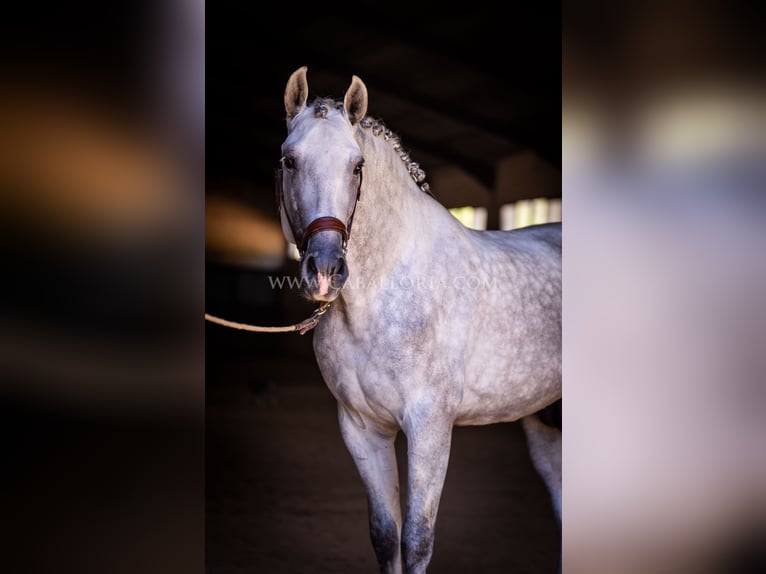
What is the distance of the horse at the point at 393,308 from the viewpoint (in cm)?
261

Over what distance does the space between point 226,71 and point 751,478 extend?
4372 mm

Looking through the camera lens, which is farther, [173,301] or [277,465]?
[277,465]

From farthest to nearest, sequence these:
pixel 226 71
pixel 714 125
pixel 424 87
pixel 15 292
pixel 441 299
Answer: pixel 226 71, pixel 424 87, pixel 441 299, pixel 714 125, pixel 15 292

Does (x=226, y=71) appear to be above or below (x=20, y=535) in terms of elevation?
above

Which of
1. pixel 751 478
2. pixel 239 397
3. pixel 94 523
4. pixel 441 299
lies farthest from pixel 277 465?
pixel 751 478

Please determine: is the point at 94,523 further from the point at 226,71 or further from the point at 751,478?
the point at 226,71

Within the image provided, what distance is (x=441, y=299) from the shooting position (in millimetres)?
2922

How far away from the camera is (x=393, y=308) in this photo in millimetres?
2832

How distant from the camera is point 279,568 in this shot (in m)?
3.93

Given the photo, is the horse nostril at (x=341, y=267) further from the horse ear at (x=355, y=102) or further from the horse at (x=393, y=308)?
the horse ear at (x=355, y=102)

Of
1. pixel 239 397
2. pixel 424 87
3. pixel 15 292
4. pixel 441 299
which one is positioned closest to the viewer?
pixel 15 292

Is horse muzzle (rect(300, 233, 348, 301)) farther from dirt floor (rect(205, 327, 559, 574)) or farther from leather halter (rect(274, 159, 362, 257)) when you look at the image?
dirt floor (rect(205, 327, 559, 574))

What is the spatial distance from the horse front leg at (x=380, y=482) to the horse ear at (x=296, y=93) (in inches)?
44.4

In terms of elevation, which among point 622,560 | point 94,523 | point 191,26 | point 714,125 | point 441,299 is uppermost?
point 191,26
